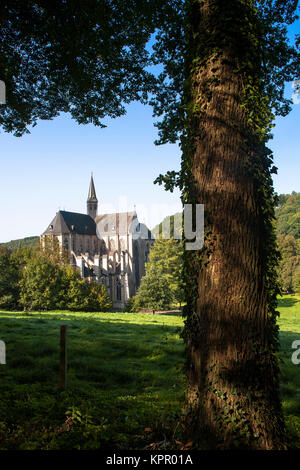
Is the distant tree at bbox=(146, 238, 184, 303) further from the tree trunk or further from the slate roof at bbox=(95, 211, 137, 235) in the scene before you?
the tree trunk

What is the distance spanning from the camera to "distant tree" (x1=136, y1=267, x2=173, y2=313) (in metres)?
44.5

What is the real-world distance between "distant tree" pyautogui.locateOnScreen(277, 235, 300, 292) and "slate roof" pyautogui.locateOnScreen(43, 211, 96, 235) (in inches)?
1984

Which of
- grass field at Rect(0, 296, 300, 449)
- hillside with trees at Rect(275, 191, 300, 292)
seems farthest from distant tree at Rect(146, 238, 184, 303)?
grass field at Rect(0, 296, 300, 449)

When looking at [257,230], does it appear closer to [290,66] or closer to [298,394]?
[298,394]

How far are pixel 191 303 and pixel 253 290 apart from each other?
77cm

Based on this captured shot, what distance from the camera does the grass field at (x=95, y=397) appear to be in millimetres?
3812

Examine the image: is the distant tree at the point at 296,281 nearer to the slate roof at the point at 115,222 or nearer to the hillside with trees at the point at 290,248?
the hillside with trees at the point at 290,248

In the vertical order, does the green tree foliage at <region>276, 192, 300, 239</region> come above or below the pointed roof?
below

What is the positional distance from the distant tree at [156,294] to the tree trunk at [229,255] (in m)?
41.0

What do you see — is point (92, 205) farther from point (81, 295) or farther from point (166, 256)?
point (81, 295)

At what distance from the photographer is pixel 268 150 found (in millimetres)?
4102

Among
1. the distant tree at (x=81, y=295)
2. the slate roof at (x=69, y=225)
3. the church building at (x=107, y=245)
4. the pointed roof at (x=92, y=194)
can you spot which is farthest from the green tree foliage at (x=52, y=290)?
the pointed roof at (x=92, y=194)

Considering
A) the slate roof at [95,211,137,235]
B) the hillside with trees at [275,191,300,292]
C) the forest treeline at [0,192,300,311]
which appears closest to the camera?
the forest treeline at [0,192,300,311]

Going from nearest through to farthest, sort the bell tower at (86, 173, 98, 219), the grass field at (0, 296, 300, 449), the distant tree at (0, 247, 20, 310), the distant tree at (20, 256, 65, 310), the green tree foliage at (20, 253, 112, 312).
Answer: the grass field at (0, 296, 300, 449) < the distant tree at (20, 256, 65, 310) < the green tree foliage at (20, 253, 112, 312) < the distant tree at (0, 247, 20, 310) < the bell tower at (86, 173, 98, 219)
